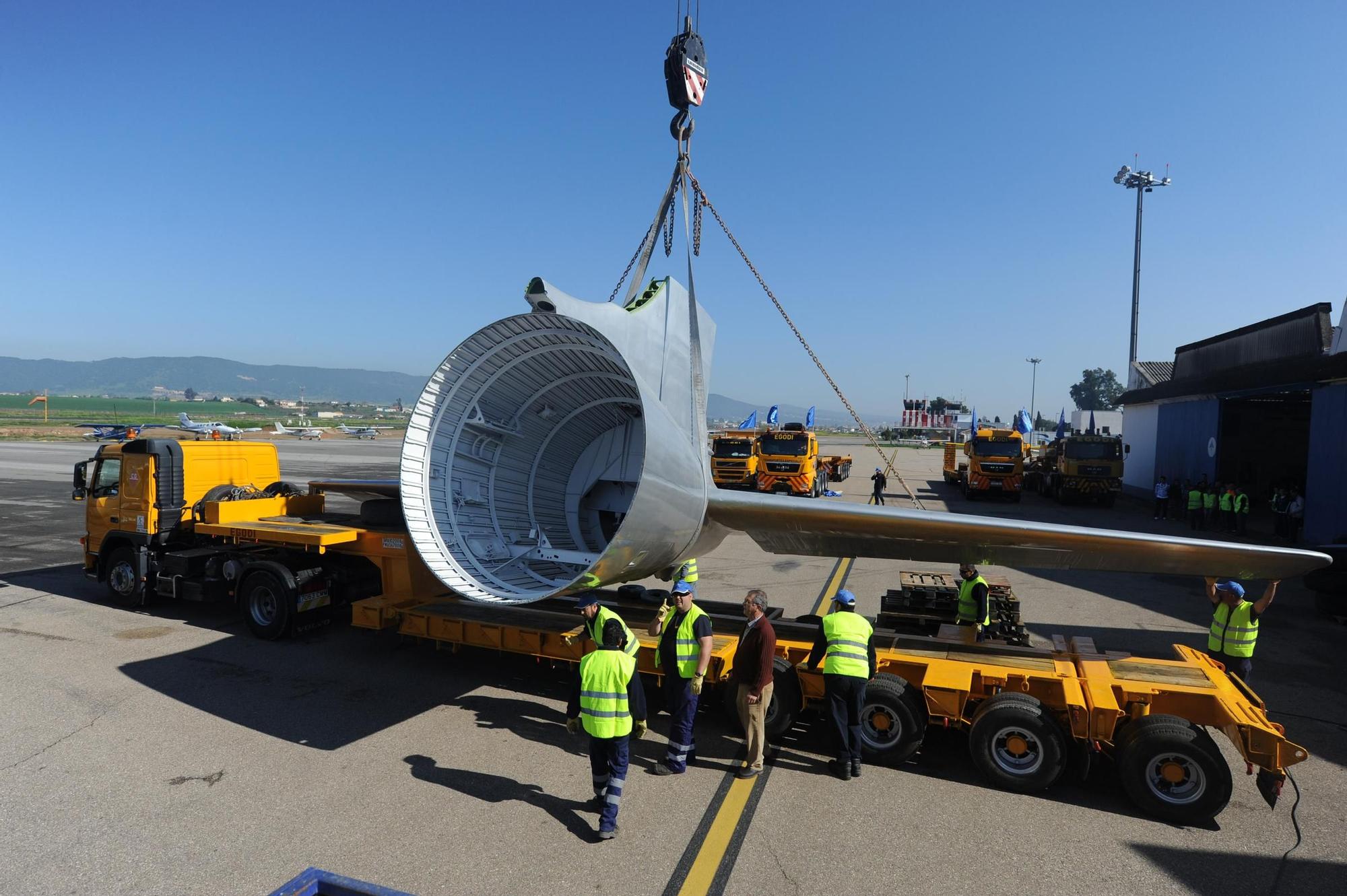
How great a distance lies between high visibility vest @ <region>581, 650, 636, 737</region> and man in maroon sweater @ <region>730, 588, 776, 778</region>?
4.36ft

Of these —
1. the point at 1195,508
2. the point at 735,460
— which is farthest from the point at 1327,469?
the point at 735,460

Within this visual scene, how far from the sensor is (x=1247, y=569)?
636 cm

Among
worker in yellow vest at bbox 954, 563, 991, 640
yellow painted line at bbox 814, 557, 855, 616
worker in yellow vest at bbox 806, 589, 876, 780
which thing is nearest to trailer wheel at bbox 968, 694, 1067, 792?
worker in yellow vest at bbox 806, 589, 876, 780

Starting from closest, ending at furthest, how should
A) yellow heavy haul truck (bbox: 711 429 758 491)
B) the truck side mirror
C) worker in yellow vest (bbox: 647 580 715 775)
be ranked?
worker in yellow vest (bbox: 647 580 715 775) < the truck side mirror < yellow heavy haul truck (bbox: 711 429 758 491)

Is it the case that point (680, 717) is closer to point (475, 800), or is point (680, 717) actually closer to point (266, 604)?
point (475, 800)

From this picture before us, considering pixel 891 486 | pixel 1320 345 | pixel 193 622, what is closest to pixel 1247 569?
pixel 193 622

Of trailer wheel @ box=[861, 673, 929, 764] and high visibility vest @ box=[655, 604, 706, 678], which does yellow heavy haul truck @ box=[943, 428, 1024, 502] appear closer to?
trailer wheel @ box=[861, 673, 929, 764]

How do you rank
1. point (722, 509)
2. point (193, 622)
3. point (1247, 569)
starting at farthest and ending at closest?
point (193, 622)
point (722, 509)
point (1247, 569)

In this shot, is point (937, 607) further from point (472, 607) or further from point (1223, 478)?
point (1223, 478)

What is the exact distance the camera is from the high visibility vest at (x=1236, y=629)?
7.31 m

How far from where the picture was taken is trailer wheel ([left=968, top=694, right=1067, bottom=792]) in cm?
598

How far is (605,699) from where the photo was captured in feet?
17.2

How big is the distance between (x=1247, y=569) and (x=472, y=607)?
26.2ft

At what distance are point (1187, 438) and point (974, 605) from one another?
25382mm
